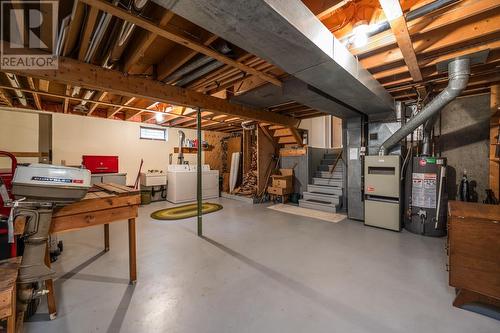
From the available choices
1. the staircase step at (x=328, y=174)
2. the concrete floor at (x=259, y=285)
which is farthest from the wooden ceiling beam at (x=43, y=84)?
the staircase step at (x=328, y=174)

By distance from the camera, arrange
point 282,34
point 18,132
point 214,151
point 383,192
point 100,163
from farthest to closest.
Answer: point 214,151 < point 100,163 < point 18,132 < point 383,192 < point 282,34

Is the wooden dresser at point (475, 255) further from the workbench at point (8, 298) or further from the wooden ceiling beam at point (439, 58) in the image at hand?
the workbench at point (8, 298)

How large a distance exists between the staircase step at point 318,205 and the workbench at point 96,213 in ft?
13.6

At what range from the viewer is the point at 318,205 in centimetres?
506

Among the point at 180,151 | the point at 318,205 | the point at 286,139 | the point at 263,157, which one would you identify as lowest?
the point at 318,205

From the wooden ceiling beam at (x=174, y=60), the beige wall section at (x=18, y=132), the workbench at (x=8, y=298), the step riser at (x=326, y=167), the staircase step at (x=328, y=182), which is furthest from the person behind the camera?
the step riser at (x=326, y=167)

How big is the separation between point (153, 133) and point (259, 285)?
6.02m

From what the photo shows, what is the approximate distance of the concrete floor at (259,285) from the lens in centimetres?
155

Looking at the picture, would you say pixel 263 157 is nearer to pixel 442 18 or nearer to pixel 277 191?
pixel 277 191

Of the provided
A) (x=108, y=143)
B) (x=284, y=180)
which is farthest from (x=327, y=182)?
(x=108, y=143)

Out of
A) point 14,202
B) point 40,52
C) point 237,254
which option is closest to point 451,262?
point 237,254

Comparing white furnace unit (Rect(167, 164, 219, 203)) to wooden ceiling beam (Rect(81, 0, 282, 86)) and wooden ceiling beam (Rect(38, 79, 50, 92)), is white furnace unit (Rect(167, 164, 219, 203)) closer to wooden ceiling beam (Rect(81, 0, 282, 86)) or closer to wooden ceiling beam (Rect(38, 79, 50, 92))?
wooden ceiling beam (Rect(38, 79, 50, 92))

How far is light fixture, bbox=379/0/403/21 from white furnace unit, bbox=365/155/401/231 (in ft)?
8.42

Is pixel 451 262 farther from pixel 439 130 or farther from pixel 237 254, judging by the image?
pixel 439 130
